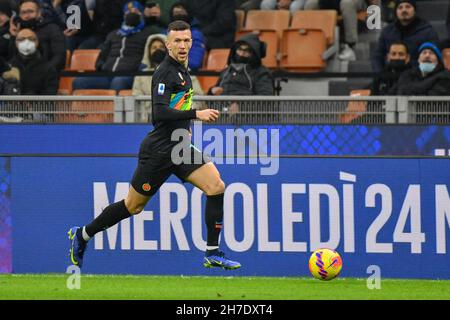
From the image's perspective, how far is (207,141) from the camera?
1208cm

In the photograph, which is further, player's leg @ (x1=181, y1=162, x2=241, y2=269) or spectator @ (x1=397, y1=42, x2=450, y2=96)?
spectator @ (x1=397, y1=42, x2=450, y2=96)

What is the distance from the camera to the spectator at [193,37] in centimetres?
1533

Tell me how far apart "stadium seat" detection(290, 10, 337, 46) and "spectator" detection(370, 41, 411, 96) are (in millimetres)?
1238

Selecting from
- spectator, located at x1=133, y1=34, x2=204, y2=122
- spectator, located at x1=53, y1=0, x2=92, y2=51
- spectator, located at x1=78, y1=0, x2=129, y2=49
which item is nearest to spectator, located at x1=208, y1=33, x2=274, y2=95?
spectator, located at x1=133, y1=34, x2=204, y2=122

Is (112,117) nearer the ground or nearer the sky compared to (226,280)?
nearer the sky

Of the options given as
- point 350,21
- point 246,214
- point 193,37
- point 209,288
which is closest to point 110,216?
point 209,288

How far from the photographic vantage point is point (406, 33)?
14.9 meters

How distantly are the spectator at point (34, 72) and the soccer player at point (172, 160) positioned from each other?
5.05 m

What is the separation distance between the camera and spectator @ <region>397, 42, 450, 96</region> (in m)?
13.2

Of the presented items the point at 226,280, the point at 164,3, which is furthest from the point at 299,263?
the point at 164,3

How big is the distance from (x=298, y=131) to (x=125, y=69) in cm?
387

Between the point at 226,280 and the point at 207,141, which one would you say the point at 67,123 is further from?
the point at 226,280

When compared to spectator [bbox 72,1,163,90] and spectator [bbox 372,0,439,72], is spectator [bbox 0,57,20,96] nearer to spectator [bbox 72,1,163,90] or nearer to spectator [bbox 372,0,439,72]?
spectator [bbox 72,1,163,90]

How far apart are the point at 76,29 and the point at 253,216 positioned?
22.1 feet
